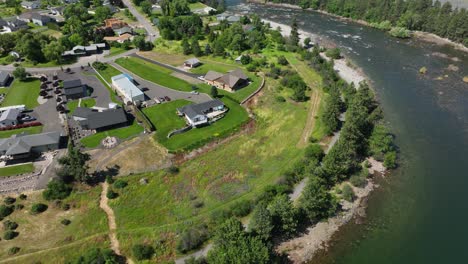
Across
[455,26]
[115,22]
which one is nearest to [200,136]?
[115,22]

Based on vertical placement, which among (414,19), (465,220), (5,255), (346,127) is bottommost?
(5,255)

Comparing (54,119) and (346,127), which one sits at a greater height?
(346,127)

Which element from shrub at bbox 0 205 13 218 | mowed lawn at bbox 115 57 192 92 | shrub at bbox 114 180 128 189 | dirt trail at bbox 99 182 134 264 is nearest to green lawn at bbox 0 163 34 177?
shrub at bbox 0 205 13 218

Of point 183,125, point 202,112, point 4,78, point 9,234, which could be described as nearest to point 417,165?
point 202,112

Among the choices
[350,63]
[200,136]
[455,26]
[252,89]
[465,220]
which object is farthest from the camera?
[455,26]

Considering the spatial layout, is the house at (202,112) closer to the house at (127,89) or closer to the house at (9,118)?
the house at (127,89)

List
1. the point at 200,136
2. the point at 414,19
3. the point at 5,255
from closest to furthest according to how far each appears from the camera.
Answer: the point at 5,255
the point at 200,136
the point at 414,19

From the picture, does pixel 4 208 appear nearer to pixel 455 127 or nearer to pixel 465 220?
pixel 465 220

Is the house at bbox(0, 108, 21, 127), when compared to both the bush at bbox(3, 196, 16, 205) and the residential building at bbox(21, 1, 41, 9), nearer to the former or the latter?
the bush at bbox(3, 196, 16, 205)
